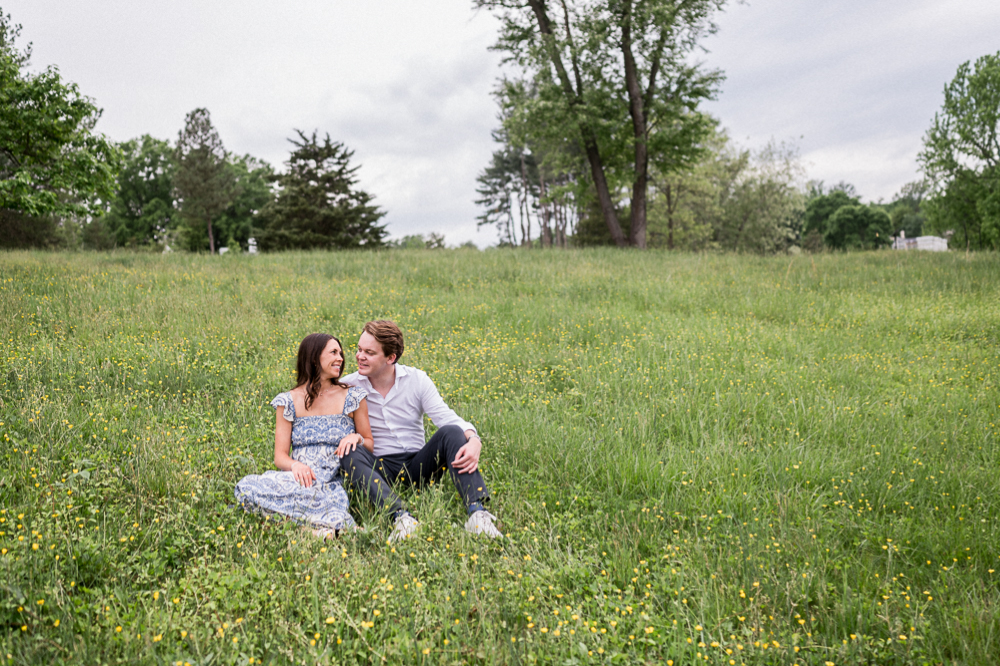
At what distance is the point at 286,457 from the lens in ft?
12.3

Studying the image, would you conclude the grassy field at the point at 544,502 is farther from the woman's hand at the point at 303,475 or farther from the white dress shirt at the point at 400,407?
the white dress shirt at the point at 400,407

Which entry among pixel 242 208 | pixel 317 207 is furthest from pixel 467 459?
pixel 242 208

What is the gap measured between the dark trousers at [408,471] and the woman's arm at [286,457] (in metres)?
0.30

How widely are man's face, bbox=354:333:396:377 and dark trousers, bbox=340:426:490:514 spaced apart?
63cm

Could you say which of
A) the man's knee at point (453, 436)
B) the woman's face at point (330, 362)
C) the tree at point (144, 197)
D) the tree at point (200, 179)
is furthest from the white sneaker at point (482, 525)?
the tree at point (144, 197)

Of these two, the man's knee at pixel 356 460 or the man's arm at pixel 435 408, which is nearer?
the man's knee at pixel 356 460

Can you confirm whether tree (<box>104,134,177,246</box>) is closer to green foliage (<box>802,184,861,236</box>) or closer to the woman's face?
the woman's face

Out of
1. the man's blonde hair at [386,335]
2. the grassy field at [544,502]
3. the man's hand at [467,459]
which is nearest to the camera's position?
the grassy field at [544,502]

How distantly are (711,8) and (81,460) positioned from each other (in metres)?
22.2

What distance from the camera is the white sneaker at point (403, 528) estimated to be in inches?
125

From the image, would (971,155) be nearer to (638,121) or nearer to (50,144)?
(638,121)

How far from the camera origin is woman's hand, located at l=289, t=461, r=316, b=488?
3506 mm

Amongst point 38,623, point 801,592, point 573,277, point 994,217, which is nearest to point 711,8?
point 573,277

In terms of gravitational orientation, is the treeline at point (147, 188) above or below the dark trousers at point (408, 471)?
above
